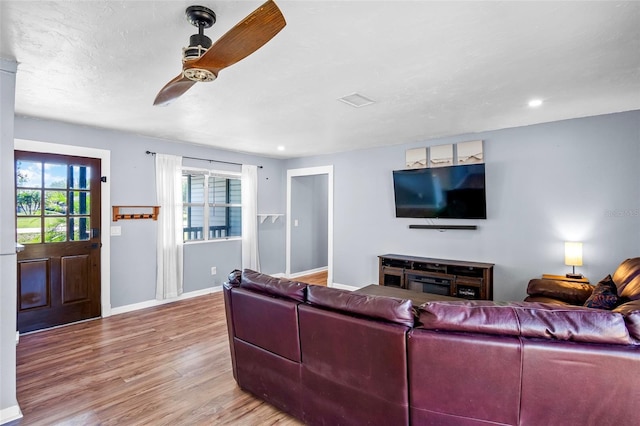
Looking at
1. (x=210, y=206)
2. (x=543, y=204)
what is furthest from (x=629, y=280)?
(x=210, y=206)

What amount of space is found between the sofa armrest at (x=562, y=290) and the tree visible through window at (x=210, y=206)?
184 inches

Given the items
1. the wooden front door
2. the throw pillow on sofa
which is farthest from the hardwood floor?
the throw pillow on sofa

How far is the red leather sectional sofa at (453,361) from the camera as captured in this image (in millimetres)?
1330

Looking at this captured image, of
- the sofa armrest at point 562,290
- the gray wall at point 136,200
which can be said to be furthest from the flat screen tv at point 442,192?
the gray wall at point 136,200

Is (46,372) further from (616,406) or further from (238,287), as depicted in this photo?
(616,406)

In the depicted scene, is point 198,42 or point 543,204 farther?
point 543,204

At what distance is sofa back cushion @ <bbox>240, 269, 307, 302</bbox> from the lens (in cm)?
205

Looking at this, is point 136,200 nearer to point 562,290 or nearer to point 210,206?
point 210,206

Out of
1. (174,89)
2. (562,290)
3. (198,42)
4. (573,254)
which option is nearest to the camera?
(198,42)

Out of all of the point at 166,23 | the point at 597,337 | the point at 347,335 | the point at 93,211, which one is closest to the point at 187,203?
the point at 93,211

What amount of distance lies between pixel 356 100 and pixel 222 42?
5.91 feet

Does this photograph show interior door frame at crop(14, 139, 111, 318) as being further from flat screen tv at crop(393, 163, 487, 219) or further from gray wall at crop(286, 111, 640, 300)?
flat screen tv at crop(393, 163, 487, 219)

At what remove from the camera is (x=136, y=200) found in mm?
4508

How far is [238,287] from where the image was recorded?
2.44 meters
